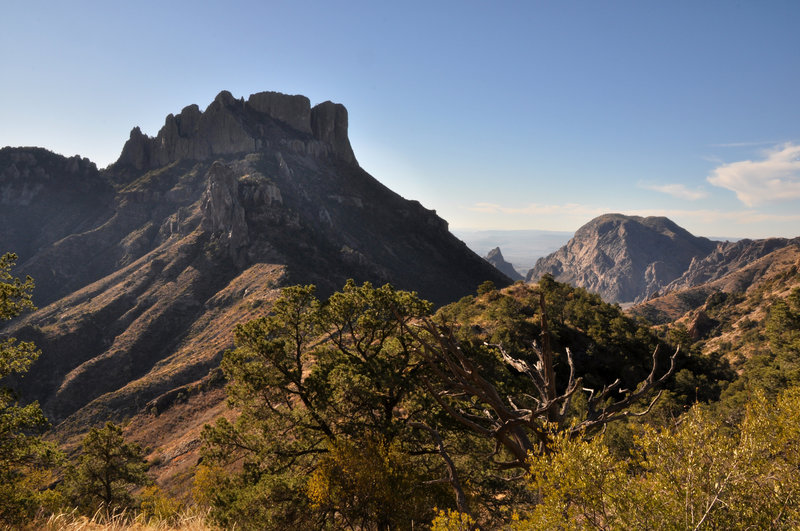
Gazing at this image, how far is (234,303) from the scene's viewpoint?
106438 millimetres

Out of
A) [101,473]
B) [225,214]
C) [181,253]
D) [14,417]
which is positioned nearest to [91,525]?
[14,417]

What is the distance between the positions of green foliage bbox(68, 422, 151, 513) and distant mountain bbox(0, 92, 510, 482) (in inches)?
1366

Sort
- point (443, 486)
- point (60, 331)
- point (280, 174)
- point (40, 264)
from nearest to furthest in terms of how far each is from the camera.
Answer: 1. point (443, 486)
2. point (60, 331)
3. point (40, 264)
4. point (280, 174)

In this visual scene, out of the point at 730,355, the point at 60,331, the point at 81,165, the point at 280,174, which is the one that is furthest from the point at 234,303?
the point at 81,165

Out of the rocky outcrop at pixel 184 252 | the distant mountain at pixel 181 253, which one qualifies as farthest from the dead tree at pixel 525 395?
the rocky outcrop at pixel 184 252

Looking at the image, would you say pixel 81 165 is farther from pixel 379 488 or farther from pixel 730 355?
pixel 730 355

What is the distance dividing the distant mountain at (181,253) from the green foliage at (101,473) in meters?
34.7

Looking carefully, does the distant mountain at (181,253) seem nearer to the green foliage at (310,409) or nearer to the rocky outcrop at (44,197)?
the rocky outcrop at (44,197)

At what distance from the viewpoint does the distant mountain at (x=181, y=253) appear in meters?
92.3

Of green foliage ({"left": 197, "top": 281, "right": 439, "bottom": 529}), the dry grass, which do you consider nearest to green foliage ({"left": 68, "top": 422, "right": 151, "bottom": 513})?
green foliage ({"left": 197, "top": 281, "right": 439, "bottom": 529})

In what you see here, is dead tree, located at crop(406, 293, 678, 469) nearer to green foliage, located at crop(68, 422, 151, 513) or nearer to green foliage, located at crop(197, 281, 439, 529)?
green foliage, located at crop(197, 281, 439, 529)

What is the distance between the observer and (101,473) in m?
28.0

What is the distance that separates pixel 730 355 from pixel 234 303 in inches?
5186

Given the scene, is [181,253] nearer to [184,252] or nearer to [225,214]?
[184,252]
